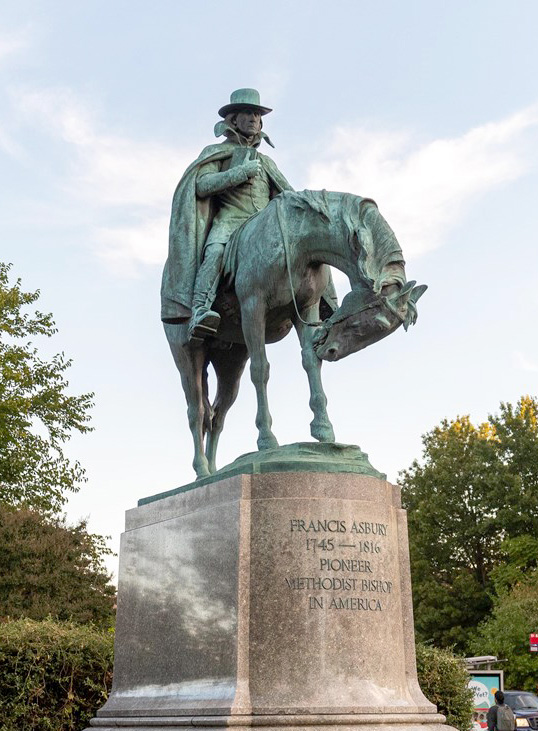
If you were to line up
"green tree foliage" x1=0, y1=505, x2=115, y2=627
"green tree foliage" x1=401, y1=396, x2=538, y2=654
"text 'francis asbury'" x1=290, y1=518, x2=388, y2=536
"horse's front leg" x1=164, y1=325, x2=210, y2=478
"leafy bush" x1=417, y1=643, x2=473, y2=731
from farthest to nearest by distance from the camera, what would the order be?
1. "green tree foliage" x1=401, y1=396, x2=538, y2=654
2. "green tree foliage" x1=0, y1=505, x2=115, y2=627
3. "leafy bush" x1=417, y1=643, x2=473, y2=731
4. "horse's front leg" x1=164, y1=325, x2=210, y2=478
5. "text 'francis asbury'" x1=290, y1=518, x2=388, y2=536

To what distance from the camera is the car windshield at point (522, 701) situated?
2801 centimetres

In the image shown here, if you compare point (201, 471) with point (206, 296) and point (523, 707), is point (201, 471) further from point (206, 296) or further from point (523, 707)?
point (523, 707)

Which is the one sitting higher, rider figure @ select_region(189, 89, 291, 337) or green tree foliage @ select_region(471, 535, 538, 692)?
rider figure @ select_region(189, 89, 291, 337)

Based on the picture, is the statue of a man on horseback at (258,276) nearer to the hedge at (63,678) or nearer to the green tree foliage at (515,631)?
the hedge at (63,678)

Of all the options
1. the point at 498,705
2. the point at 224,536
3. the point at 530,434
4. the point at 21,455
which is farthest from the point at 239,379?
the point at 530,434

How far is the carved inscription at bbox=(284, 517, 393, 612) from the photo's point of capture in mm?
8391

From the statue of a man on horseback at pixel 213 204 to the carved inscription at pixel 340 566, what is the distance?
2.77 m

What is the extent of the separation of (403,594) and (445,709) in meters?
5.36

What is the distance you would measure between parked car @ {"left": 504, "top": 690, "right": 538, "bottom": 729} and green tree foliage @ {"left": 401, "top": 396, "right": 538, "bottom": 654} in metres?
17.9

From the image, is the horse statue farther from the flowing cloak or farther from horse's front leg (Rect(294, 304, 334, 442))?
the flowing cloak

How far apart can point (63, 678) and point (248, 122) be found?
7.22m

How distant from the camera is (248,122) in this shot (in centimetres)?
1160

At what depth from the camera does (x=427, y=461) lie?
52.8m

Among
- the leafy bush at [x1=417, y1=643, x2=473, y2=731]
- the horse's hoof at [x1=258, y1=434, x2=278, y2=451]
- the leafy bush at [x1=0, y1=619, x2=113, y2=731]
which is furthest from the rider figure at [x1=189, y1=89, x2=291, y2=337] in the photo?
the leafy bush at [x1=417, y1=643, x2=473, y2=731]
